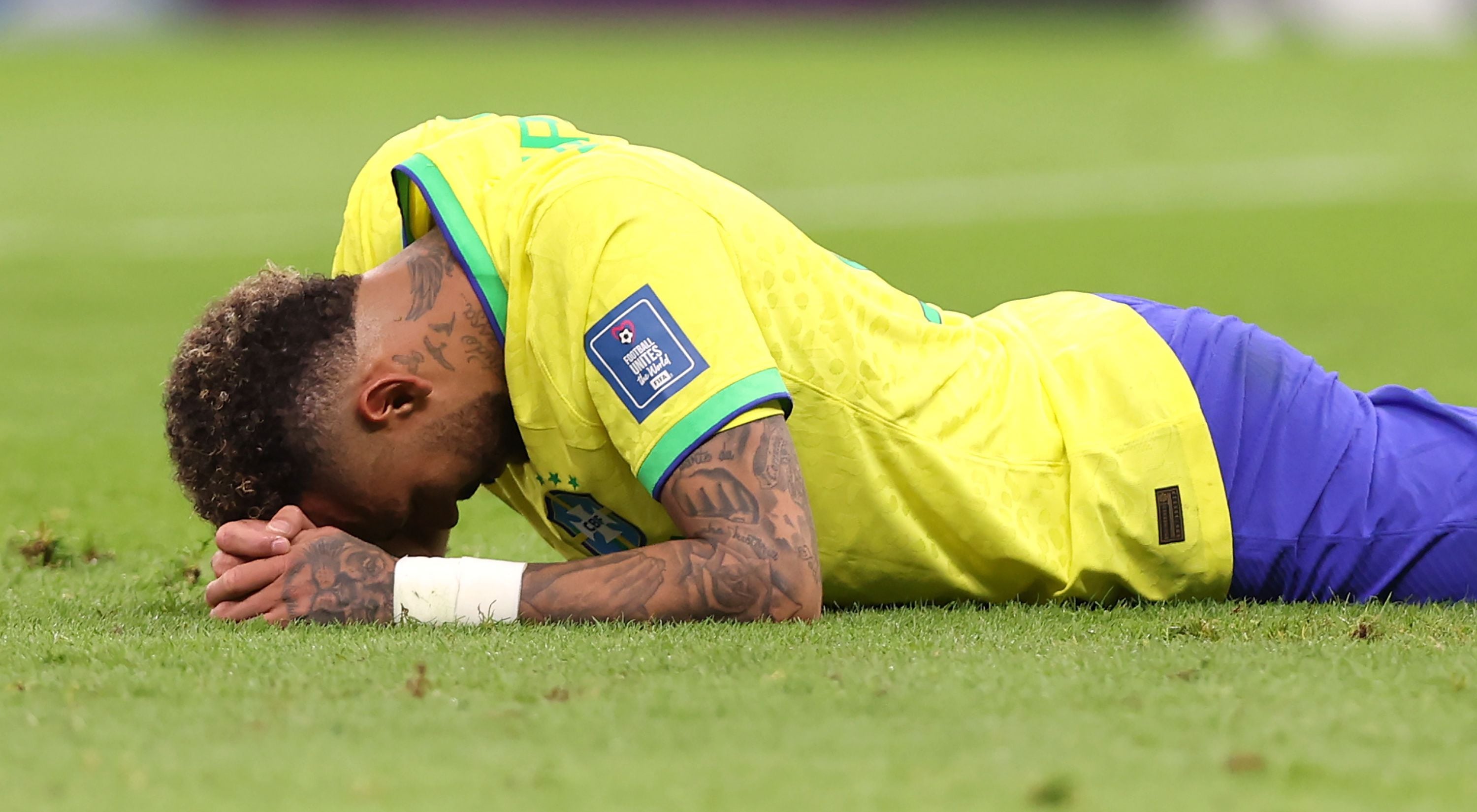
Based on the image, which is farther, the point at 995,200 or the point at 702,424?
the point at 995,200

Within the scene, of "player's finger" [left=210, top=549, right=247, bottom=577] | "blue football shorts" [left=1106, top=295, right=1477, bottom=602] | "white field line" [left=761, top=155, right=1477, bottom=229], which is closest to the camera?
"player's finger" [left=210, top=549, right=247, bottom=577]

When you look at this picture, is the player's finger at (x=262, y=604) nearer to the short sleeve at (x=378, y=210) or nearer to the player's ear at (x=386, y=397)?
the player's ear at (x=386, y=397)

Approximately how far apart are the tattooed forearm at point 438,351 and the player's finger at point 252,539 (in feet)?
1.16

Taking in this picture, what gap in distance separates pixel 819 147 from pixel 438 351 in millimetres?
14587

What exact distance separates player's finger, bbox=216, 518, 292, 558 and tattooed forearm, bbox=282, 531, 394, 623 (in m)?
0.04

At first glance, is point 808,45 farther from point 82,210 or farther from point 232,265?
point 232,265

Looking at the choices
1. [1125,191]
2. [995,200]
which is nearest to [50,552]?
[995,200]

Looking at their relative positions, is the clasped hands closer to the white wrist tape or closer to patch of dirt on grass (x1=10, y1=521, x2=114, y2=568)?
the white wrist tape

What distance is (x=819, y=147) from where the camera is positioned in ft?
57.0

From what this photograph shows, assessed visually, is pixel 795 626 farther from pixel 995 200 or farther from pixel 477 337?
pixel 995 200

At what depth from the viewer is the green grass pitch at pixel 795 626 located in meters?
2.19

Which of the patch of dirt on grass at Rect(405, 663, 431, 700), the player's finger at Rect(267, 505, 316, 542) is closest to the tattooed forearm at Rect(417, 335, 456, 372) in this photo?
the player's finger at Rect(267, 505, 316, 542)

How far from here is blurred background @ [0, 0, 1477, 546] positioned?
7.70 metres

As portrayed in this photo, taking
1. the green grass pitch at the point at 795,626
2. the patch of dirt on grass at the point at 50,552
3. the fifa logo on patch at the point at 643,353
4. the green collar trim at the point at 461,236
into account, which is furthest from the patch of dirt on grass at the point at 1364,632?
the patch of dirt on grass at the point at 50,552
